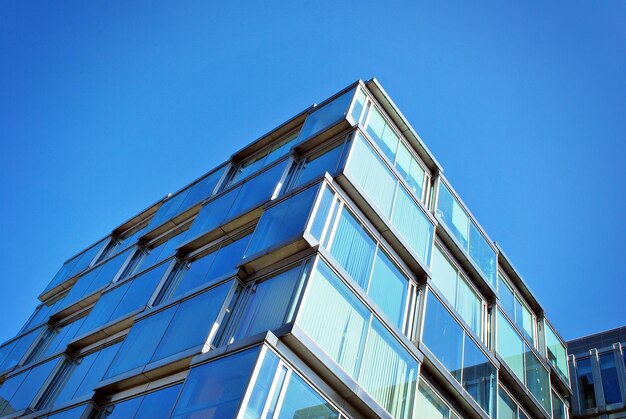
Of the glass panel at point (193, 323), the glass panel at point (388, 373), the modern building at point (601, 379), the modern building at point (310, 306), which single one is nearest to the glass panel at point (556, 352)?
the modern building at point (310, 306)

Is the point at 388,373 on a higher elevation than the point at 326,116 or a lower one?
lower

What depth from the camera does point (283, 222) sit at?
50.3 feet

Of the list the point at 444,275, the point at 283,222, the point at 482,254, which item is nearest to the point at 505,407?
the point at 444,275

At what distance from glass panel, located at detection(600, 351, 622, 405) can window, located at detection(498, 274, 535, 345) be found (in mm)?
5214

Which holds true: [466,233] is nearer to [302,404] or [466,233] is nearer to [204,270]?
[204,270]

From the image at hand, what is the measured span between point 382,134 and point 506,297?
8860mm

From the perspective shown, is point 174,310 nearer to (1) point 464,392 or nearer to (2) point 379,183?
(2) point 379,183

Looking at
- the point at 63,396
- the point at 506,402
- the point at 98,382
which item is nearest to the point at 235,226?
the point at 98,382

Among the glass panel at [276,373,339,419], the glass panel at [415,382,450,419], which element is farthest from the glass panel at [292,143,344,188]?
the glass panel at [415,382,450,419]

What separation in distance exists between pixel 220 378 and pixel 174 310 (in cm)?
452

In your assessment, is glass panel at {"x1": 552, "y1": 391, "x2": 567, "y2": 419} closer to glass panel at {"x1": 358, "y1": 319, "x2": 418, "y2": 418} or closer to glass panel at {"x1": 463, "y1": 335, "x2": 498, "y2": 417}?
glass panel at {"x1": 463, "y1": 335, "x2": 498, "y2": 417}

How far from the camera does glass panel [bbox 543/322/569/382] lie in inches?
979

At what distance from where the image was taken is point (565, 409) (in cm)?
2389

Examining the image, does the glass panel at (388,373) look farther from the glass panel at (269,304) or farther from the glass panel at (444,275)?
the glass panel at (444,275)
